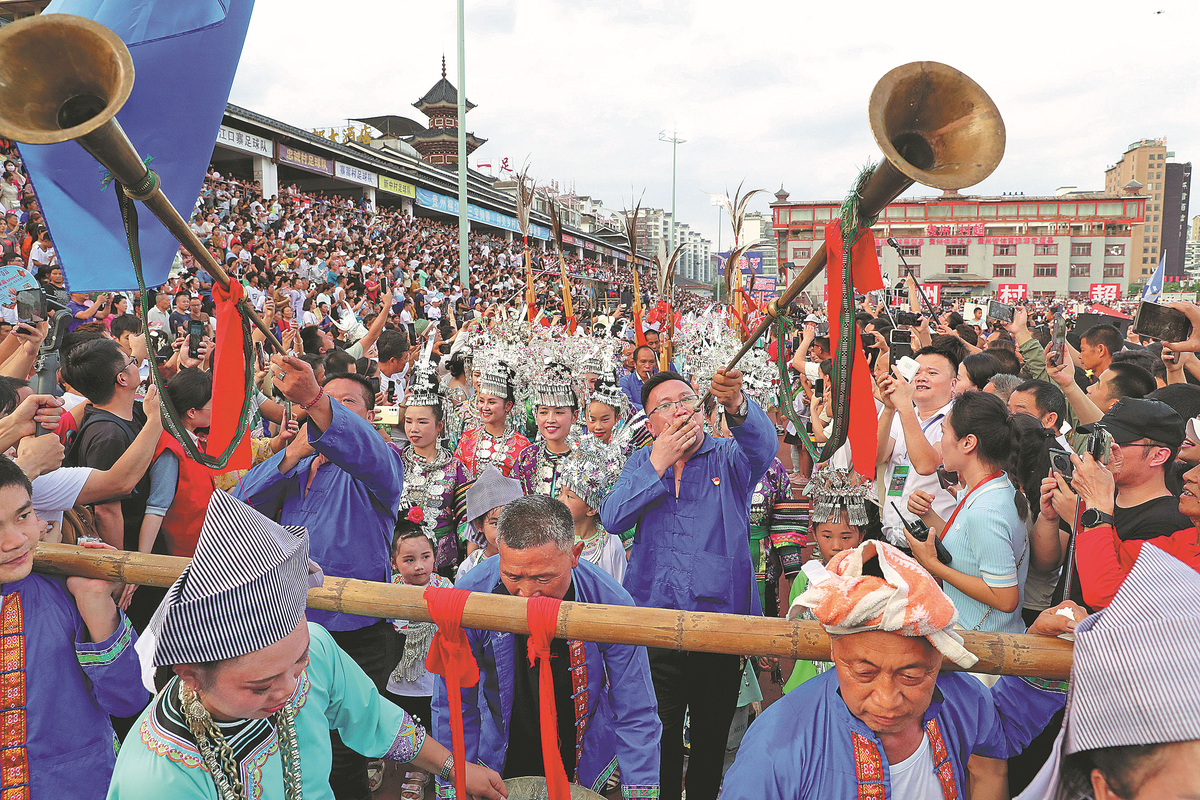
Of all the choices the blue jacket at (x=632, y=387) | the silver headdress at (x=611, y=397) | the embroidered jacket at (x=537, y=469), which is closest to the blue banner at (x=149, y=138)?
the embroidered jacket at (x=537, y=469)

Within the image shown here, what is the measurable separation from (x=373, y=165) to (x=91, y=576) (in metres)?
23.5

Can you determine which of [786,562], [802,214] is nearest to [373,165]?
[786,562]

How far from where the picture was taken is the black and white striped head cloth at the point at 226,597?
5.03 feet

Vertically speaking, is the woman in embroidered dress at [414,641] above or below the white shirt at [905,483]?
below

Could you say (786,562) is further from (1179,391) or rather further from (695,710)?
(1179,391)

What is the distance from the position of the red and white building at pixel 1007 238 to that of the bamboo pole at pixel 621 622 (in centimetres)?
6130

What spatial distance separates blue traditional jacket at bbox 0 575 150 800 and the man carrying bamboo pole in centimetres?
172

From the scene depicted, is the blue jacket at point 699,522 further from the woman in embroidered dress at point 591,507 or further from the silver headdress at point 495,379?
the silver headdress at point 495,379

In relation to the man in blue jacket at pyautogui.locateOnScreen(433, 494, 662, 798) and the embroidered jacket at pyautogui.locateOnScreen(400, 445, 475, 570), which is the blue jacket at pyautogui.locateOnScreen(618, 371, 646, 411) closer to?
the embroidered jacket at pyautogui.locateOnScreen(400, 445, 475, 570)

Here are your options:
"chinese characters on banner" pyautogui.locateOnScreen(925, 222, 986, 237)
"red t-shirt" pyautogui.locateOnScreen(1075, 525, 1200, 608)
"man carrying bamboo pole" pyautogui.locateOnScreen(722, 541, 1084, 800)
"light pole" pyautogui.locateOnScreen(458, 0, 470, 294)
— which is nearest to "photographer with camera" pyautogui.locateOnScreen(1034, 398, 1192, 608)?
"red t-shirt" pyautogui.locateOnScreen(1075, 525, 1200, 608)

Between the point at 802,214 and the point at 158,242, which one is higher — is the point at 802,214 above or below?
above

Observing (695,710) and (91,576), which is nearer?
(91,576)

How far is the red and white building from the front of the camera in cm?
6078

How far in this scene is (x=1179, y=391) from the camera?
3600mm
